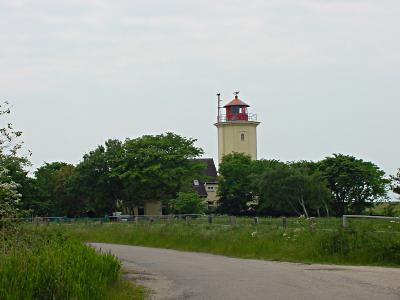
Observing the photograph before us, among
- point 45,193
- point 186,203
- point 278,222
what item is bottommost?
point 278,222

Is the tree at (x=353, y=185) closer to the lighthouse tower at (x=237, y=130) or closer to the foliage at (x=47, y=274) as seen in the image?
the lighthouse tower at (x=237, y=130)

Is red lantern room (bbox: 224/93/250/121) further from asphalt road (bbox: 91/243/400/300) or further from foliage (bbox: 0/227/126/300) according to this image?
foliage (bbox: 0/227/126/300)

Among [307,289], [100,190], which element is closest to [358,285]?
[307,289]

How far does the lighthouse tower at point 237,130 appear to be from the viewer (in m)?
83.0

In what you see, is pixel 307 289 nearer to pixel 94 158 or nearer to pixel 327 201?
pixel 327 201

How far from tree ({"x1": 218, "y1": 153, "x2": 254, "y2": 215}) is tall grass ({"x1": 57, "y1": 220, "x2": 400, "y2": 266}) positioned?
134ft

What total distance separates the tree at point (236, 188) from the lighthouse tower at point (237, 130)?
25.0 ft

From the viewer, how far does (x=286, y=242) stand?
909 inches

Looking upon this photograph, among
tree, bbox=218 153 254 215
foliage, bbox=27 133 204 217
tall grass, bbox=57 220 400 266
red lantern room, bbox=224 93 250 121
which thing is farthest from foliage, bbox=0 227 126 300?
red lantern room, bbox=224 93 250 121

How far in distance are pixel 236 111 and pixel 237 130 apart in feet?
7.73

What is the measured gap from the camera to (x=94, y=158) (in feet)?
225

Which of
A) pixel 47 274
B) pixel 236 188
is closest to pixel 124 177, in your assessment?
pixel 236 188

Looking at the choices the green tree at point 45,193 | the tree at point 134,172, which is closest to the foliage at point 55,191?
the green tree at point 45,193

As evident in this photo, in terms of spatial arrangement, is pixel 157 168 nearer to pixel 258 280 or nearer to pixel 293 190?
pixel 293 190
